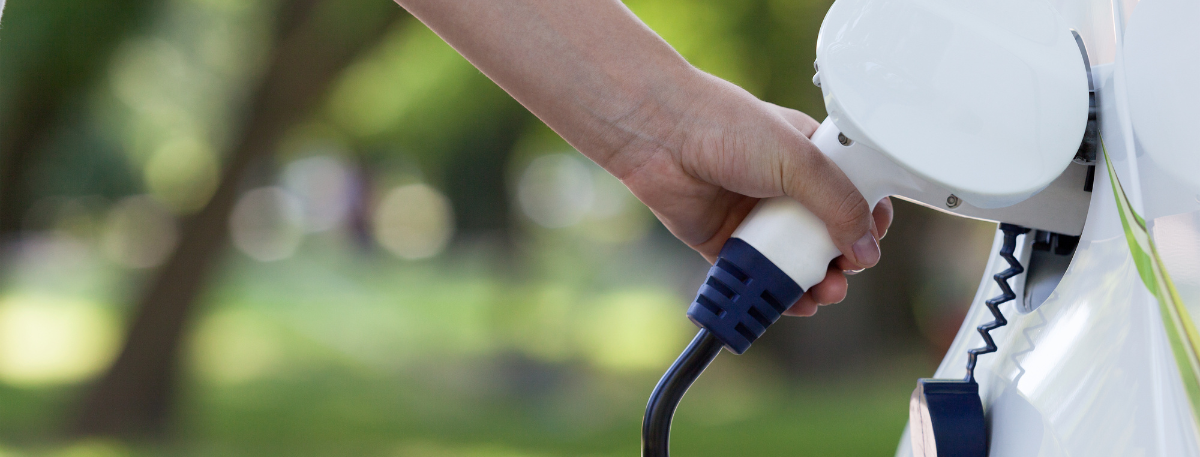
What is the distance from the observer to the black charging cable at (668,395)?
71cm

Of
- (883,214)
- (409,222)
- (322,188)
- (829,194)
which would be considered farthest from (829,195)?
(409,222)

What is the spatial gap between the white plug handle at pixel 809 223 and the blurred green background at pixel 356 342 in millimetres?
3771

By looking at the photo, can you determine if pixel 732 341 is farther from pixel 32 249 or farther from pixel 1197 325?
pixel 32 249

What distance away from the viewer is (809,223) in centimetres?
72

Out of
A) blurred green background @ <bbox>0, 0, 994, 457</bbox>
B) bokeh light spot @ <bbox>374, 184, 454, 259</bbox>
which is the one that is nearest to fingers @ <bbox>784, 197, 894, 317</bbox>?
blurred green background @ <bbox>0, 0, 994, 457</bbox>

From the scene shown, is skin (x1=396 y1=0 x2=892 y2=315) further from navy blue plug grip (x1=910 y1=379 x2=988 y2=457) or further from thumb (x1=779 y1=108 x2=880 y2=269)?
navy blue plug grip (x1=910 y1=379 x2=988 y2=457)

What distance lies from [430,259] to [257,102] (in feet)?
53.0

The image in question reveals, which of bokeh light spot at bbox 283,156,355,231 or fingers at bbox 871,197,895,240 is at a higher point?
bokeh light spot at bbox 283,156,355,231

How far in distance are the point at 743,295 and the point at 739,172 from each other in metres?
0.15

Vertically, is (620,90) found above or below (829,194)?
above

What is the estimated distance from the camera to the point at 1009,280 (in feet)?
2.28

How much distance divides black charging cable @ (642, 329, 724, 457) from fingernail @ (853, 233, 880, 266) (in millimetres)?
156

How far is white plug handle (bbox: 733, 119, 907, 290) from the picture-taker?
2.26 ft

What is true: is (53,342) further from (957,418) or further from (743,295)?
(957,418)
